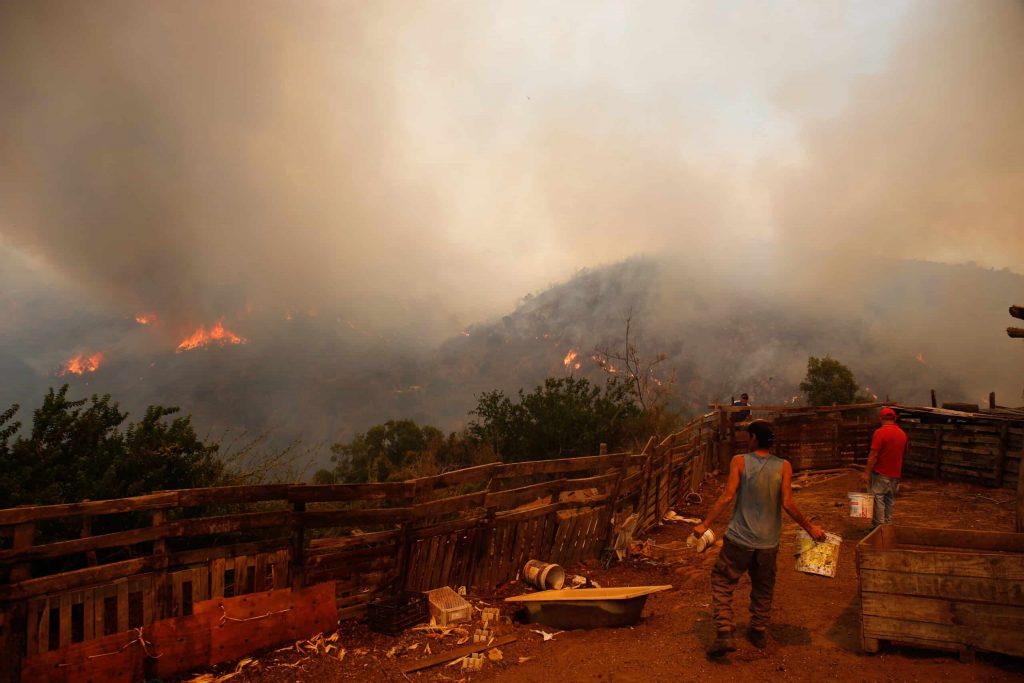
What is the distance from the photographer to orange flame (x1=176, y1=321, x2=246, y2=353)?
19000cm

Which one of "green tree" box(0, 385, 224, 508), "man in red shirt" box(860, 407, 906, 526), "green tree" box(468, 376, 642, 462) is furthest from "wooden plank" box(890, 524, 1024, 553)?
"green tree" box(468, 376, 642, 462)

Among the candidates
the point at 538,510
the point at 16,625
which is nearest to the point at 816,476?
the point at 538,510

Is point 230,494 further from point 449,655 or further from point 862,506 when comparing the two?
point 862,506

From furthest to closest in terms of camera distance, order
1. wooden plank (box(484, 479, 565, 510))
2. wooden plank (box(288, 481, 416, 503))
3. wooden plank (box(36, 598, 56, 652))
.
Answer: wooden plank (box(484, 479, 565, 510)), wooden plank (box(288, 481, 416, 503)), wooden plank (box(36, 598, 56, 652))

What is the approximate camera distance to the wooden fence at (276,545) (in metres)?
4.85

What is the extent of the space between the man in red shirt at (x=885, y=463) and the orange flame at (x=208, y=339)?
206238mm

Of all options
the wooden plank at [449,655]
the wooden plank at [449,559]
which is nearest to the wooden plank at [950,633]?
the wooden plank at [449,655]

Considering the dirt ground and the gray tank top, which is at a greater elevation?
the gray tank top

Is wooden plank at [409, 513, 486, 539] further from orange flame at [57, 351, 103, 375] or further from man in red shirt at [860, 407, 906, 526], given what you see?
orange flame at [57, 351, 103, 375]

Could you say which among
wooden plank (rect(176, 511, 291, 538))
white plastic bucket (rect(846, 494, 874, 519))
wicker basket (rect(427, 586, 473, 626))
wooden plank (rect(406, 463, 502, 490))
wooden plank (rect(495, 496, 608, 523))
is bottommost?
wicker basket (rect(427, 586, 473, 626))

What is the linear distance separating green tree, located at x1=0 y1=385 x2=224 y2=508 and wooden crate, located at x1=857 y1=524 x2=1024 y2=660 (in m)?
8.74

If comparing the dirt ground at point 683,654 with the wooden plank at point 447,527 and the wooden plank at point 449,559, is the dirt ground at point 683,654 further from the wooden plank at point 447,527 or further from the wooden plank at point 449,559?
the wooden plank at point 447,527

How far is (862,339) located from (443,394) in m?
96.8

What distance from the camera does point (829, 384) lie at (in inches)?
2079
